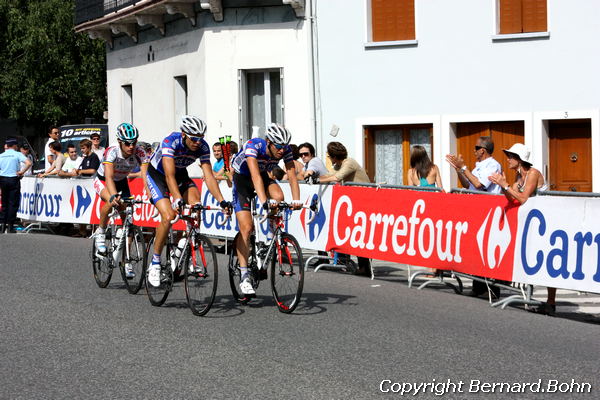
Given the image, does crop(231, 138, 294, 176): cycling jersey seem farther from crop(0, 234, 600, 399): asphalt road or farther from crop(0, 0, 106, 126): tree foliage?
crop(0, 0, 106, 126): tree foliage

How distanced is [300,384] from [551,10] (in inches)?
595

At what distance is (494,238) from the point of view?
39.4ft

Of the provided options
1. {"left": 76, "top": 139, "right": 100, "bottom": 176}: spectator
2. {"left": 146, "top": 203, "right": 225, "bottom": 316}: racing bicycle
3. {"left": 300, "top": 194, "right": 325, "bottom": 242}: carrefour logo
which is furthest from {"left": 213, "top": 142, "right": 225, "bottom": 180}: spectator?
{"left": 146, "top": 203, "right": 225, "bottom": 316}: racing bicycle

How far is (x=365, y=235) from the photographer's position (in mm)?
14391

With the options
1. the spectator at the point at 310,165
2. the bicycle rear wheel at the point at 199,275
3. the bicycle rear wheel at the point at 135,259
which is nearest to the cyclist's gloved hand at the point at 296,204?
the bicycle rear wheel at the point at 199,275

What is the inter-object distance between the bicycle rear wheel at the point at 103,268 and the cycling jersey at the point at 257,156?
103 inches

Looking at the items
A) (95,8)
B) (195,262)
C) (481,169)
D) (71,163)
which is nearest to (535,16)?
(481,169)

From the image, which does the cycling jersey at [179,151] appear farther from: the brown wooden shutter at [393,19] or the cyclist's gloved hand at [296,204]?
the brown wooden shutter at [393,19]

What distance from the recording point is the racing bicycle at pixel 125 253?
12.1 m

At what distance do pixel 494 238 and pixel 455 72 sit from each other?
1068 centimetres

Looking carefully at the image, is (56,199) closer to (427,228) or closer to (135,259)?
(135,259)

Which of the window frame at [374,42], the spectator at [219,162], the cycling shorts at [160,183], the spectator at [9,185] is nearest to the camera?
the cycling shorts at [160,183]

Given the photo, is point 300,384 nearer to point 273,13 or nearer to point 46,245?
point 46,245

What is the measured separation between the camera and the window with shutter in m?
21.0
